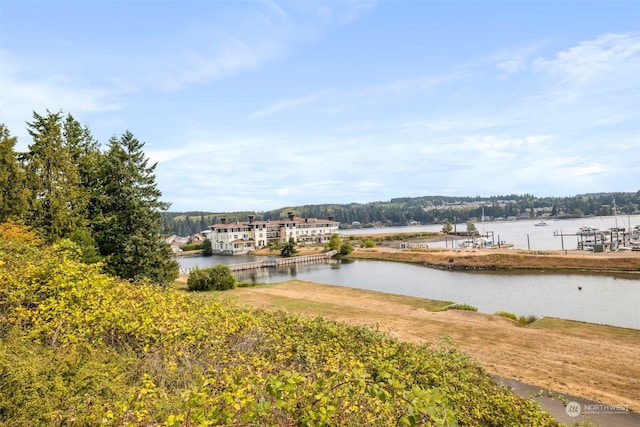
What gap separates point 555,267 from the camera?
41.8 m

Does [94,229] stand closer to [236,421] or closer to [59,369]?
[59,369]

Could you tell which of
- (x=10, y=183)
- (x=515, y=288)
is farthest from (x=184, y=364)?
(x=515, y=288)

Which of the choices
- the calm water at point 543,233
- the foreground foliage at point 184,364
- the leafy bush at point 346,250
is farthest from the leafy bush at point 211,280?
the calm water at point 543,233

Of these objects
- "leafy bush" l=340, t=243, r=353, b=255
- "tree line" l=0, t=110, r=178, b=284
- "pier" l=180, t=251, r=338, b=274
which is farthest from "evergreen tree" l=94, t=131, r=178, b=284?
"leafy bush" l=340, t=243, r=353, b=255

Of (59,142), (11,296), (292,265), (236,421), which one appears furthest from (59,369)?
(292,265)

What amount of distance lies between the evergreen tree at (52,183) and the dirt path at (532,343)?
11.9m

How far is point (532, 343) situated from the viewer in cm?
1517

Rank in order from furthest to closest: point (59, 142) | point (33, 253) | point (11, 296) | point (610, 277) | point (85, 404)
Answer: point (610, 277) → point (59, 142) → point (33, 253) → point (11, 296) → point (85, 404)

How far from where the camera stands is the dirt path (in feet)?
36.1

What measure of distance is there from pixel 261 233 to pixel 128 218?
69740 mm

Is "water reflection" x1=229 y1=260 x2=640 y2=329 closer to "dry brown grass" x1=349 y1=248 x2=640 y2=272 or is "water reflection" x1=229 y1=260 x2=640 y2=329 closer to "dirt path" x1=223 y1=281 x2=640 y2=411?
"dry brown grass" x1=349 y1=248 x2=640 y2=272

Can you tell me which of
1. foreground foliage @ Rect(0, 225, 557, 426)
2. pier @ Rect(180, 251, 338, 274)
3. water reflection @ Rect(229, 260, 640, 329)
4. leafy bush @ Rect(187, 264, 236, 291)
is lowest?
water reflection @ Rect(229, 260, 640, 329)

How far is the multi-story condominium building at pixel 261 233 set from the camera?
88812mm

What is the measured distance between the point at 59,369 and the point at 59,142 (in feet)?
74.0
